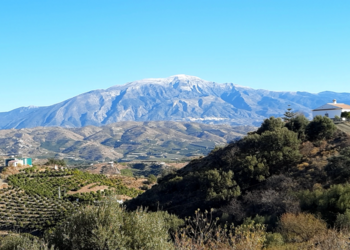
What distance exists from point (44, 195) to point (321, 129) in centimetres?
3235

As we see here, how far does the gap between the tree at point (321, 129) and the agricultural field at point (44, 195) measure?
2131 centimetres

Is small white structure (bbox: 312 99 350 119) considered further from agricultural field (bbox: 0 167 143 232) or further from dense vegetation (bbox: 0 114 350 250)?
agricultural field (bbox: 0 167 143 232)

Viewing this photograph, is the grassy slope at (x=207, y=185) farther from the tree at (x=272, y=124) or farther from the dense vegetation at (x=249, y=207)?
the tree at (x=272, y=124)

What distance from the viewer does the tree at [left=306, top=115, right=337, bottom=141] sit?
29.4m

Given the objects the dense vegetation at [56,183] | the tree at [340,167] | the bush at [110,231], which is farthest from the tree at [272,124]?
the bush at [110,231]

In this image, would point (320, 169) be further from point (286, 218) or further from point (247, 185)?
point (286, 218)

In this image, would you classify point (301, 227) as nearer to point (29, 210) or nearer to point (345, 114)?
point (345, 114)

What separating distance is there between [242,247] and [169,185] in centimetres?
2189

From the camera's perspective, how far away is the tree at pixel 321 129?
2936cm

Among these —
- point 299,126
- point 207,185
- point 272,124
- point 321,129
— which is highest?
point 272,124

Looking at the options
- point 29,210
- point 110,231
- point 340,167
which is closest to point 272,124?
point 340,167

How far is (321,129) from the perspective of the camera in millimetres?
29547

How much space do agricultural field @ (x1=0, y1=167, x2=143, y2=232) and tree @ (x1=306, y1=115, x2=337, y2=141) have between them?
21.3 m

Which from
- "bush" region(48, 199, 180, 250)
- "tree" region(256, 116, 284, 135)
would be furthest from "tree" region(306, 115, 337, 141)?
"bush" region(48, 199, 180, 250)
